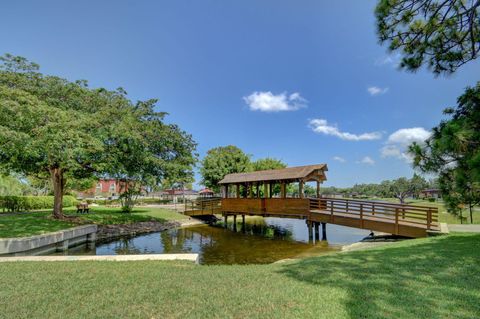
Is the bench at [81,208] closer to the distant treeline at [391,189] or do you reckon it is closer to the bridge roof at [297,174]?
the bridge roof at [297,174]

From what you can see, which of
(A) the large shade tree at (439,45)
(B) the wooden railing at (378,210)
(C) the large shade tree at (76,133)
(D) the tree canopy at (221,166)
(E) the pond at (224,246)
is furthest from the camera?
(D) the tree canopy at (221,166)

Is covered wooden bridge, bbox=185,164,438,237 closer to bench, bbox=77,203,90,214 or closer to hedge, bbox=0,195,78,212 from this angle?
bench, bbox=77,203,90,214

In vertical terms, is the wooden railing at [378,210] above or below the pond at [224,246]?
above

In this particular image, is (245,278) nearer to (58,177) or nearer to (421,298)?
(421,298)

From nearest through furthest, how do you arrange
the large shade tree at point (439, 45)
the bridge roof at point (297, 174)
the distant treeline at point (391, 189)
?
the large shade tree at point (439, 45), the bridge roof at point (297, 174), the distant treeline at point (391, 189)

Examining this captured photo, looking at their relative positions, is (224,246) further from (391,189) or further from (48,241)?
(391,189)

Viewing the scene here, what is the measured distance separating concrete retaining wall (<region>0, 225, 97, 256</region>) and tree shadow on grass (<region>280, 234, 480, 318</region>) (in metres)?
9.39

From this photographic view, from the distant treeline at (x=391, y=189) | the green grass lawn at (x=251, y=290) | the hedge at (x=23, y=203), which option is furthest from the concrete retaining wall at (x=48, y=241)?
the distant treeline at (x=391, y=189)

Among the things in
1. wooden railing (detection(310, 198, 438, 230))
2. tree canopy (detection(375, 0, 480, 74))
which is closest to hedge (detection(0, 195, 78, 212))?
wooden railing (detection(310, 198, 438, 230))

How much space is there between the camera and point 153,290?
4281 mm

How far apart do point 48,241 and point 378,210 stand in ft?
49.7

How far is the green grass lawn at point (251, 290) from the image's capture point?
11.1 ft

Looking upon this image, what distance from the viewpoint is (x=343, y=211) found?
1589 cm

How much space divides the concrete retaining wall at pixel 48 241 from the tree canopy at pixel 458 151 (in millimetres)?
12262
